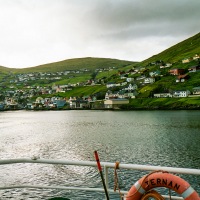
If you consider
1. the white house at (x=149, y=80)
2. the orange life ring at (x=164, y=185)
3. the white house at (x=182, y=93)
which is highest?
the white house at (x=149, y=80)

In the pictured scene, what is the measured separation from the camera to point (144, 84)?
17675 centimetres

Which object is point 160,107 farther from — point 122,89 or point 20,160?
point 20,160

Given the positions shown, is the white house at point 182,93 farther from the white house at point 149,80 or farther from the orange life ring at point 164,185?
the orange life ring at point 164,185

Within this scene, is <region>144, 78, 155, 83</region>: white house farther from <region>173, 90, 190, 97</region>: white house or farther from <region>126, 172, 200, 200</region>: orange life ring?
<region>126, 172, 200, 200</region>: orange life ring

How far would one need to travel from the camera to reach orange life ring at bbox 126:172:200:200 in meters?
4.71

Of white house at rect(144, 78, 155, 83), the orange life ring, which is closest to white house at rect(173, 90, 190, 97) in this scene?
white house at rect(144, 78, 155, 83)

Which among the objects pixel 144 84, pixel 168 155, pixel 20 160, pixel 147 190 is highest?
pixel 144 84

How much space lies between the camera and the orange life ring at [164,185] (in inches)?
185

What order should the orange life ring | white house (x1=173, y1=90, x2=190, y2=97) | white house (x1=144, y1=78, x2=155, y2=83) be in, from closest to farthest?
the orange life ring
white house (x1=173, y1=90, x2=190, y2=97)
white house (x1=144, y1=78, x2=155, y2=83)

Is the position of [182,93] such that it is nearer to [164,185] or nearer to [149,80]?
[149,80]

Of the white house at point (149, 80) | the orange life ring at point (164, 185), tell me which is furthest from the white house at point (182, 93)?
the orange life ring at point (164, 185)

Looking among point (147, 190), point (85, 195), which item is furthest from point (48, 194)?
point (147, 190)

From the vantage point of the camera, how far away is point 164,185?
4.85 m

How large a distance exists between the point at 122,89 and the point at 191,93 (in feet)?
184
